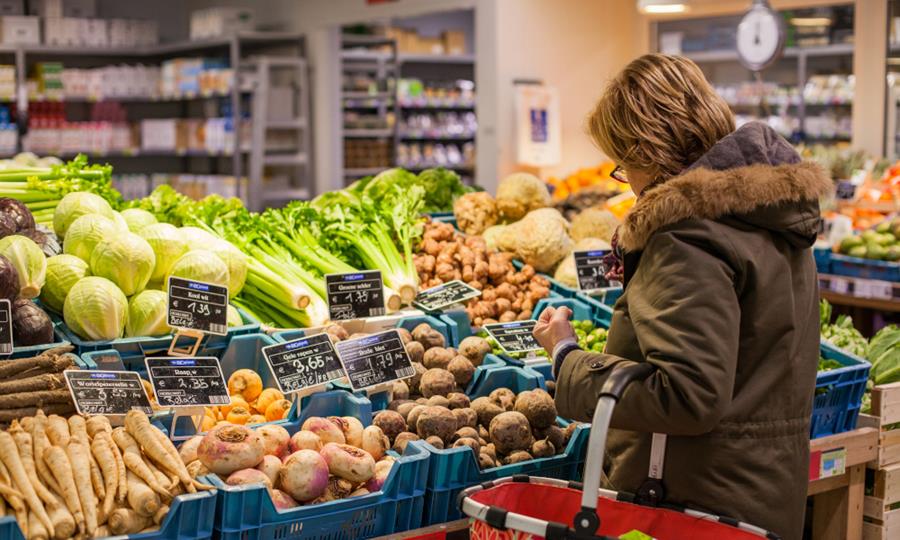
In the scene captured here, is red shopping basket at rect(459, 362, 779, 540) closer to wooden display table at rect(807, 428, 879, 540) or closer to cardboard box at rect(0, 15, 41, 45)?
wooden display table at rect(807, 428, 879, 540)

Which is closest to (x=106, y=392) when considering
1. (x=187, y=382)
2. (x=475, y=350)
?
(x=187, y=382)

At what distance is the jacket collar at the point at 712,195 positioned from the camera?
1830mm

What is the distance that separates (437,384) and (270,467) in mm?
651

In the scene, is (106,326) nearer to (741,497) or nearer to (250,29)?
(741,497)

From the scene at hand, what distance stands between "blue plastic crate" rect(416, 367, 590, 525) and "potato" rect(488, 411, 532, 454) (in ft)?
0.20

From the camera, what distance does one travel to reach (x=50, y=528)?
6.15 ft

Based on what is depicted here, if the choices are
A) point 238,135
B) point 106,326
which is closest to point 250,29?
point 238,135

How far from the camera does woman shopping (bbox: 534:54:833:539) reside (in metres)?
1.78

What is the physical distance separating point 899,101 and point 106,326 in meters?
7.61

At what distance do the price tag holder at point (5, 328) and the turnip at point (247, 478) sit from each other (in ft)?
2.57

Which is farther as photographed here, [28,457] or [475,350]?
[475,350]

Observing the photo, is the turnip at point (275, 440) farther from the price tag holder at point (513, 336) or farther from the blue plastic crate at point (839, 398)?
the blue plastic crate at point (839, 398)

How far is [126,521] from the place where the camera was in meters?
1.95

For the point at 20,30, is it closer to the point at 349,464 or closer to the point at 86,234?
the point at 86,234
